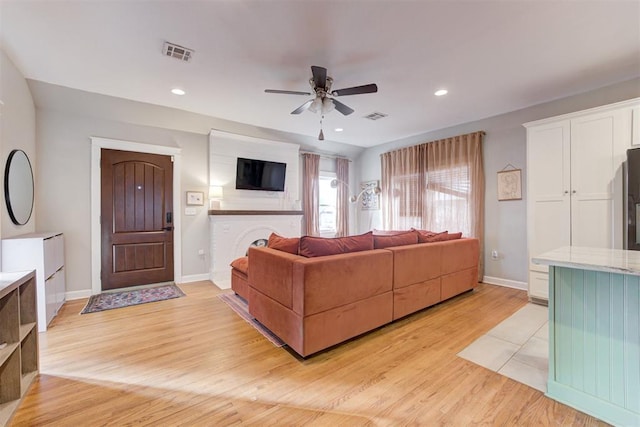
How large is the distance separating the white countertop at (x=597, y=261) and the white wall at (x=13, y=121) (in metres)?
4.34

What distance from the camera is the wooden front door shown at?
12.7 ft

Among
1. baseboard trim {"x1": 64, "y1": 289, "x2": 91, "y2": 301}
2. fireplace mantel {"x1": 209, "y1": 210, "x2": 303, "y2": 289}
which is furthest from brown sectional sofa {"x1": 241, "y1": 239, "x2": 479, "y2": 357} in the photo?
baseboard trim {"x1": 64, "y1": 289, "x2": 91, "y2": 301}

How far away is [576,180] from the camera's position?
3207mm

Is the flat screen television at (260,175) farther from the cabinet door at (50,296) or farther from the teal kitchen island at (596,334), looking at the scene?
the teal kitchen island at (596,334)

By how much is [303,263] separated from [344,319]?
652 millimetres

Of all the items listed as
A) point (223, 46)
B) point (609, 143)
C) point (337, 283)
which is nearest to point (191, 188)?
point (223, 46)

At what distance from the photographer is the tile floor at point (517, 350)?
1.94 m

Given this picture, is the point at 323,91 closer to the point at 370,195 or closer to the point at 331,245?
the point at 331,245

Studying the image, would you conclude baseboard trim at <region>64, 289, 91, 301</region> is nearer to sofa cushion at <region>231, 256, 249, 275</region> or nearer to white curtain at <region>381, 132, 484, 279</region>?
sofa cushion at <region>231, 256, 249, 275</region>

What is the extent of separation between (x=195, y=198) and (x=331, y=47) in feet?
10.6

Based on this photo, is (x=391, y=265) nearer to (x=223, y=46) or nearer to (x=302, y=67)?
(x=302, y=67)

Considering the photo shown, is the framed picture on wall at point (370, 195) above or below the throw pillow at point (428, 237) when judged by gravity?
above

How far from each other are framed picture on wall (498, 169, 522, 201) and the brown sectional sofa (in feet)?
5.77

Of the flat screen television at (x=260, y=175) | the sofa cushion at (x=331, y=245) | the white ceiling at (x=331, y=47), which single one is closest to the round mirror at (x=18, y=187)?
the white ceiling at (x=331, y=47)
